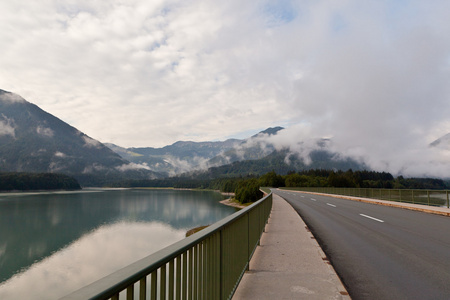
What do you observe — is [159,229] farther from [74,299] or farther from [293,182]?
[293,182]

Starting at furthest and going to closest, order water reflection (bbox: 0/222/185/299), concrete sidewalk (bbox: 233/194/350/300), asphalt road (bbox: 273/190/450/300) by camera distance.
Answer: water reflection (bbox: 0/222/185/299)
asphalt road (bbox: 273/190/450/300)
concrete sidewalk (bbox: 233/194/350/300)

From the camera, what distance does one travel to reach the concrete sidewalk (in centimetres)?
502

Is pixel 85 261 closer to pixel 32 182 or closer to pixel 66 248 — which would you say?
pixel 66 248

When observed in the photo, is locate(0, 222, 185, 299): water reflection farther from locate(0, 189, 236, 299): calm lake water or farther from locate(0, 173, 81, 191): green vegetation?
locate(0, 173, 81, 191): green vegetation

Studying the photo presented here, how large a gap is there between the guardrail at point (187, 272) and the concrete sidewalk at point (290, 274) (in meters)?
0.52

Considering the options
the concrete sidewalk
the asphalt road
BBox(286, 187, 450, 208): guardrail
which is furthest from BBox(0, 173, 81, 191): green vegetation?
the asphalt road

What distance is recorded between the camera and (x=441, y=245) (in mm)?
8961

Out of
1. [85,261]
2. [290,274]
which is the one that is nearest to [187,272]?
[290,274]

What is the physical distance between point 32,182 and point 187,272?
199166mm

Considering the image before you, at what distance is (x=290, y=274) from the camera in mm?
6188

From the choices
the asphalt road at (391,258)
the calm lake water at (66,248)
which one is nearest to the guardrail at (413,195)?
the asphalt road at (391,258)

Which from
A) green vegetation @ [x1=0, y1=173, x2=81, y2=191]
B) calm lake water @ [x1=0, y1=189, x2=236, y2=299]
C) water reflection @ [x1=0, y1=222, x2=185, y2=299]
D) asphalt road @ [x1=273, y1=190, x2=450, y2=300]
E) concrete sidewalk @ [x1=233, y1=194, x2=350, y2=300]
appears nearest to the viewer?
concrete sidewalk @ [x1=233, y1=194, x2=350, y2=300]

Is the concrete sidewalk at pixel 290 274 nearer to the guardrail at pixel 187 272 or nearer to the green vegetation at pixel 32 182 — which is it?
the guardrail at pixel 187 272

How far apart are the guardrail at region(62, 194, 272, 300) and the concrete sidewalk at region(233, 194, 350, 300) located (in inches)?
20.4
